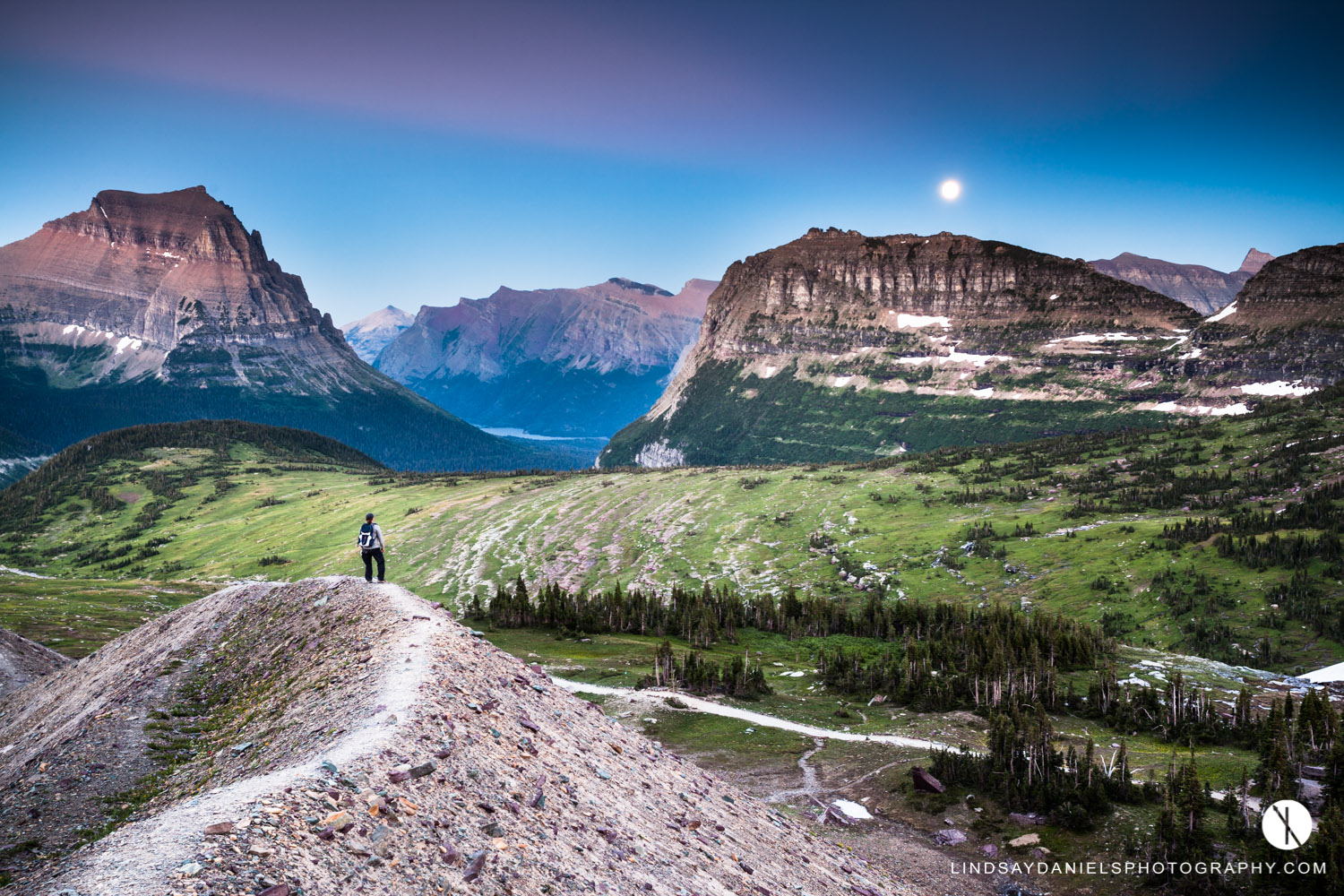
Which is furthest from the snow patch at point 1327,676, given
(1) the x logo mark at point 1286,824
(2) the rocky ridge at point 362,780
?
(2) the rocky ridge at point 362,780

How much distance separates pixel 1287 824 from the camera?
33.6 meters

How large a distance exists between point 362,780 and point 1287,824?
3871 cm

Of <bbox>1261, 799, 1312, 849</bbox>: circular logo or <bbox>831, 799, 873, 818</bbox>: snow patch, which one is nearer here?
<bbox>1261, 799, 1312, 849</bbox>: circular logo

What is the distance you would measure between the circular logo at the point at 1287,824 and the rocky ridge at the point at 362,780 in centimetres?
1666

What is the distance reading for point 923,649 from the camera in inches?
3132

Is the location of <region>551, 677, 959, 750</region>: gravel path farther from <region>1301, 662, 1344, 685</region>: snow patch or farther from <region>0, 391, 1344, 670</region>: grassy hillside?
<region>0, 391, 1344, 670</region>: grassy hillside

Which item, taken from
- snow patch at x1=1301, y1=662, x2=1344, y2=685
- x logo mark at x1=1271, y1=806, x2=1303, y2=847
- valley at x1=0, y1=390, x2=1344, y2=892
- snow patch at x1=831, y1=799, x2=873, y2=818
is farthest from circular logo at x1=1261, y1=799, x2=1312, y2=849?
snow patch at x1=1301, y1=662, x2=1344, y2=685

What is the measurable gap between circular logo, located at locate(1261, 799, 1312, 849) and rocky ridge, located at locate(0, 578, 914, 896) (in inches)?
656

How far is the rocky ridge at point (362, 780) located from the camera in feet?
48.6

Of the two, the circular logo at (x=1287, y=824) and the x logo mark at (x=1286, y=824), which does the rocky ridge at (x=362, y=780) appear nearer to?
the circular logo at (x=1287, y=824)

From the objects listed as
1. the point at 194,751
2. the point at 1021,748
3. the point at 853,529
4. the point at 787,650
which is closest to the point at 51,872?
the point at 194,751

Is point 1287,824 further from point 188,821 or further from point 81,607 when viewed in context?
point 81,607

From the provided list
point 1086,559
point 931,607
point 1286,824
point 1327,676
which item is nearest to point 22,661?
point 1286,824

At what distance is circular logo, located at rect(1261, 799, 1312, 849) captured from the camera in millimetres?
32500
